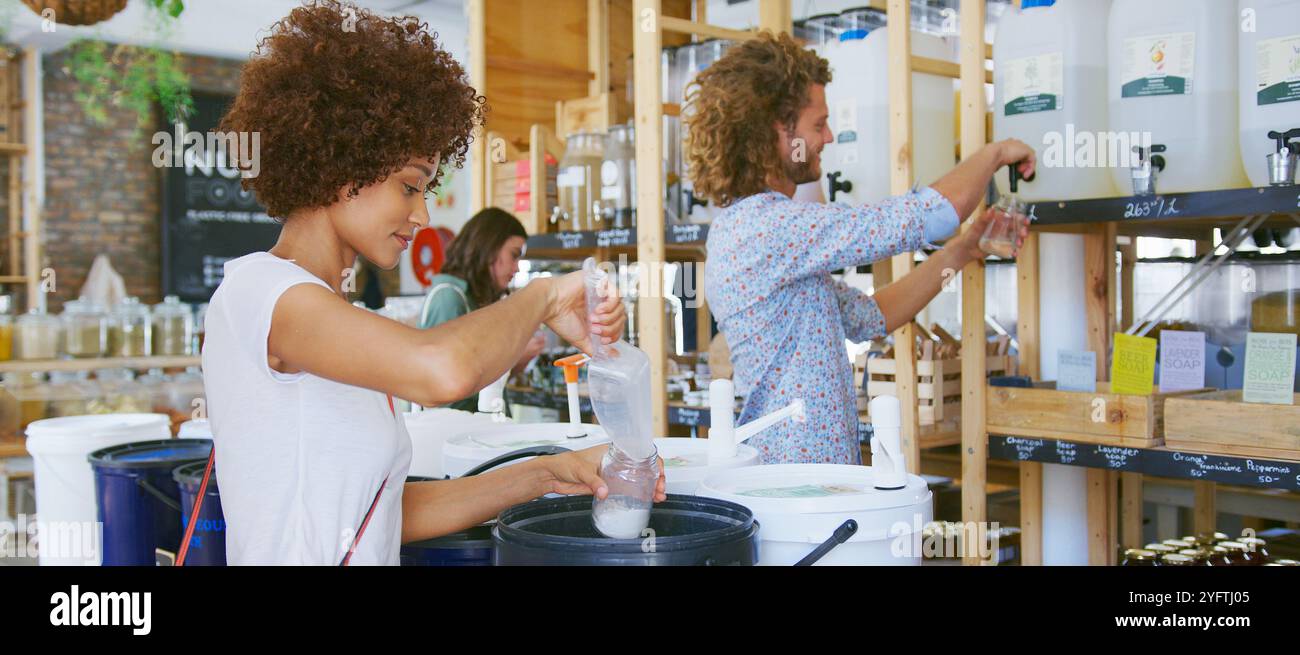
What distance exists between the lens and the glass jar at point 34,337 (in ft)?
17.1

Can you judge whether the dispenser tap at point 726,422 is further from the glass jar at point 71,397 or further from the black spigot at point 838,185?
the glass jar at point 71,397

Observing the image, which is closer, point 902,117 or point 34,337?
point 902,117

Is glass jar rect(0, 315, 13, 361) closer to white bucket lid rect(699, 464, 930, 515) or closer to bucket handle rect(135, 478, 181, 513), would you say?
bucket handle rect(135, 478, 181, 513)

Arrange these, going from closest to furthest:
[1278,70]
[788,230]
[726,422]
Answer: [726,422] < [1278,70] < [788,230]

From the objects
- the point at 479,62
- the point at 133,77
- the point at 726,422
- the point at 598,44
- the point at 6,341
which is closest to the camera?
the point at 726,422

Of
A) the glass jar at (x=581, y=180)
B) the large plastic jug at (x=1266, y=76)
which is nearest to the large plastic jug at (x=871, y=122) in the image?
the large plastic jug at (x=1266, y=76)

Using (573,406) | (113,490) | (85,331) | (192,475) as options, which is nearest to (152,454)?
(113,490)

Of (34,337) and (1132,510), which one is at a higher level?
(34,337)

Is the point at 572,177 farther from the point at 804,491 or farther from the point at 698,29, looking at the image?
the point at 804,491

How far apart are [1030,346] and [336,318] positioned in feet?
6.90

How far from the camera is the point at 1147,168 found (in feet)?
7.48

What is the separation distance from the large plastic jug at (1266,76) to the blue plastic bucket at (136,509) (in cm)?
218

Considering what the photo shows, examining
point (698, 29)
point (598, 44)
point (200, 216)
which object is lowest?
point (200, 216)
